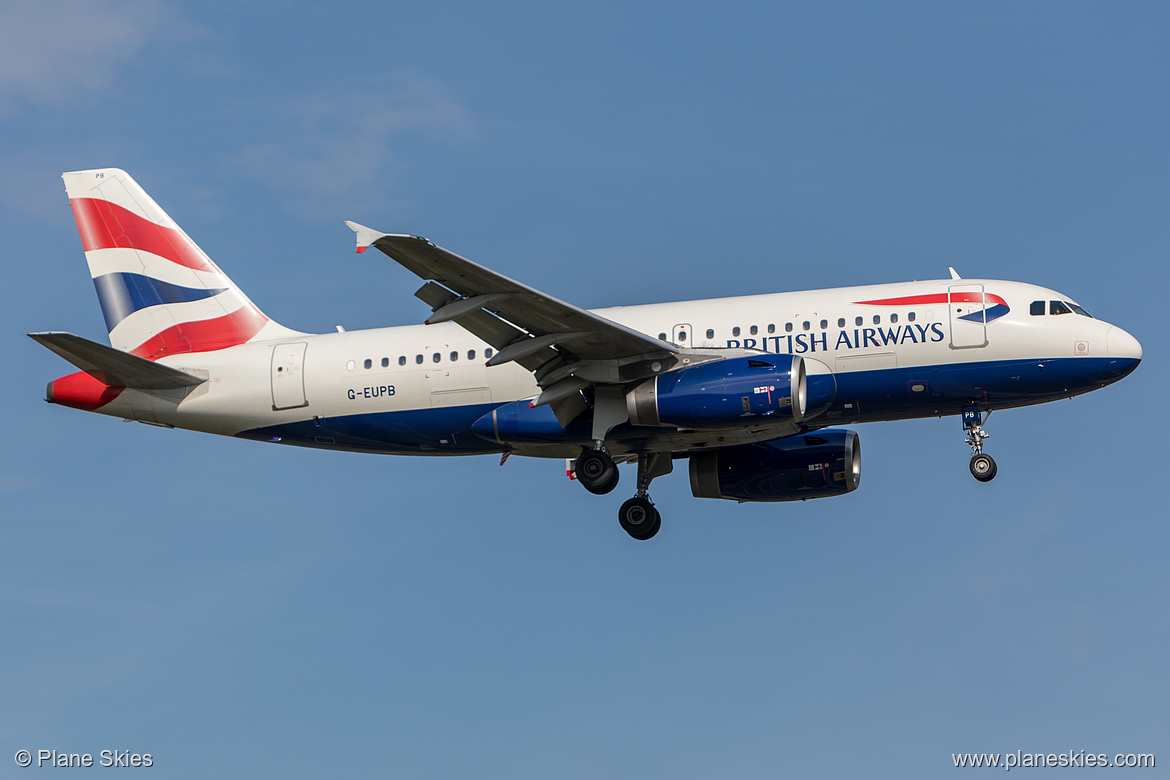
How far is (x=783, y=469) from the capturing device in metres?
34.0

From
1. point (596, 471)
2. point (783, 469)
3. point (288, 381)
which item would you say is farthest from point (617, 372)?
point (288, 381)

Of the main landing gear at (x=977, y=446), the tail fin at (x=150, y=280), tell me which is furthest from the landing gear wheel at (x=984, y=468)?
the tail fin at (x=150, y=280)

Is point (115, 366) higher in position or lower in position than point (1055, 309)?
higher

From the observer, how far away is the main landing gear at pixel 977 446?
30531 mm

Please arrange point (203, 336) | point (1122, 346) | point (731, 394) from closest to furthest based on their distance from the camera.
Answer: point (731, 394) → point (1122, 346) → point (203, 336)

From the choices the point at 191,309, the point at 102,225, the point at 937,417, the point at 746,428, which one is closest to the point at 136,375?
the point at 191,309

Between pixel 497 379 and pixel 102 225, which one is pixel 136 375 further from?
pixel 497 379

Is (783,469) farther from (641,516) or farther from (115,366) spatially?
(115,366)

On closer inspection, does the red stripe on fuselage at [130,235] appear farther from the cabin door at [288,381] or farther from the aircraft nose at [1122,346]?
the aircraft nose at [1122,346]

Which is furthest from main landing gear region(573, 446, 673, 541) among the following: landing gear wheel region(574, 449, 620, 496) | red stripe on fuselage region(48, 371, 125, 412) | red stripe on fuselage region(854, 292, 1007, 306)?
red stripe on fuselage region(48, 371, 125, 412)

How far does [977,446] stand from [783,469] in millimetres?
5197

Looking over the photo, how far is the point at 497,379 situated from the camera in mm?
31812

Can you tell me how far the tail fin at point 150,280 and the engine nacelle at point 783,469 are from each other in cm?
1184

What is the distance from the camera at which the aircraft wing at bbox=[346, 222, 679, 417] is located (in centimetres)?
2645
